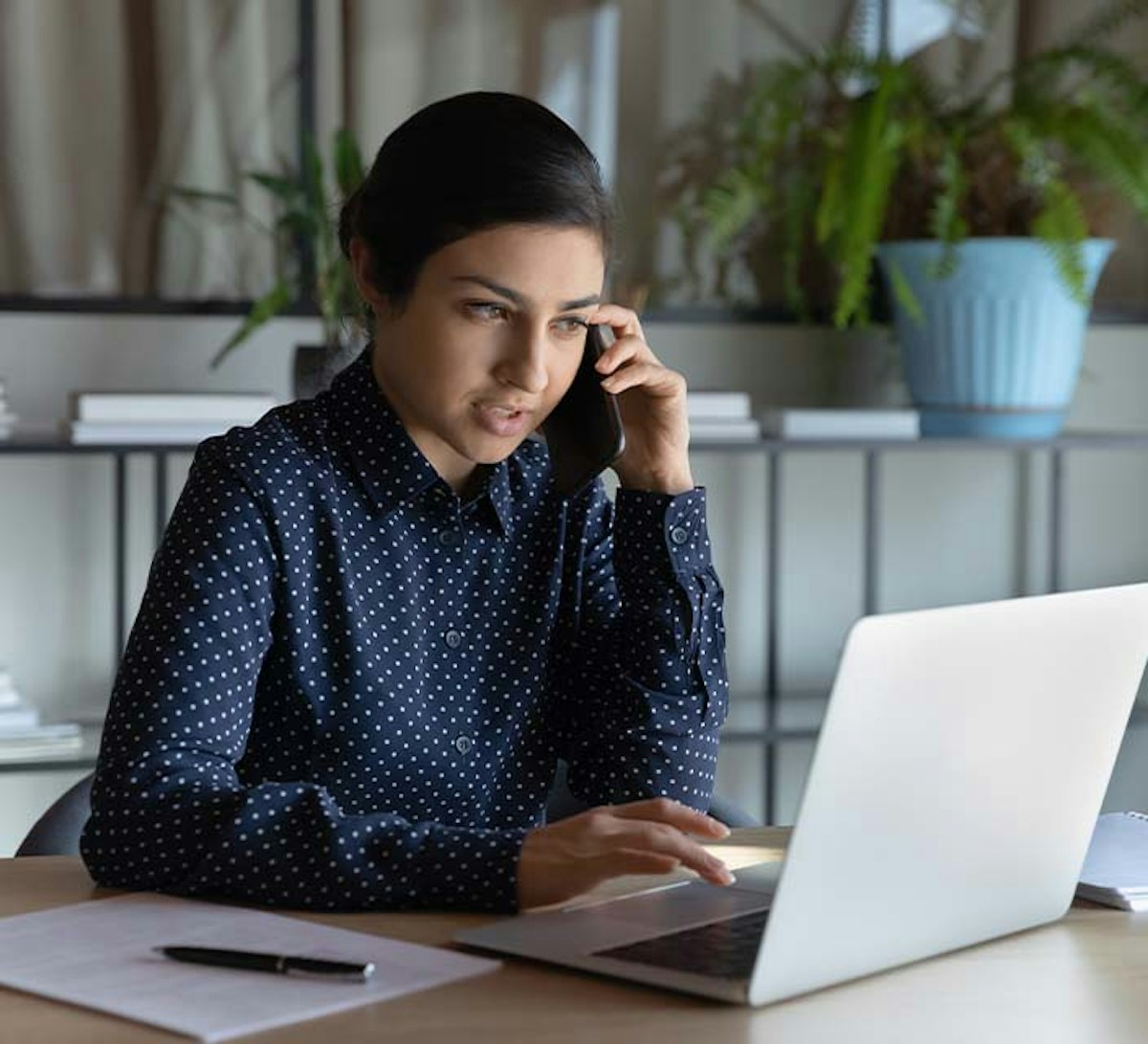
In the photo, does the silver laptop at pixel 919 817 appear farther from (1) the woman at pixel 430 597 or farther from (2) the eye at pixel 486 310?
(2) the eye at pixel 486 310

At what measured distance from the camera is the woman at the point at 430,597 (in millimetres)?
1356

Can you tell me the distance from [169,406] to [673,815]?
175 centimetres

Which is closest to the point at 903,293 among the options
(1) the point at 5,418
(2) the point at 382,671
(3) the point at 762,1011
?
(1) the point at 5,418

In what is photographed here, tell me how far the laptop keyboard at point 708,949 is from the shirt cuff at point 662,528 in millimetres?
576

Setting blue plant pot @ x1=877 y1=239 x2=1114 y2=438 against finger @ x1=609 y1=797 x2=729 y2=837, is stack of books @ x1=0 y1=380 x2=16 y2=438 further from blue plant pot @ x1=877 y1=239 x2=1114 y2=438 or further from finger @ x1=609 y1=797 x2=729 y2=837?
finger @ x1=609 y1=797 x2=729 y2=837

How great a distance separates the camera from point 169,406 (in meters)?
2.86

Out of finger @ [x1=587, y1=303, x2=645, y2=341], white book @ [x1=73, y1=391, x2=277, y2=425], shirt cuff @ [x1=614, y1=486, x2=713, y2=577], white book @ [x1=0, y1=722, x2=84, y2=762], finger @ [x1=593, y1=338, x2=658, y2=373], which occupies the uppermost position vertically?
finger @ [x1=587, y1=303, x2=645, y2=341]

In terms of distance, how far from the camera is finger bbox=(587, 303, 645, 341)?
1673mm

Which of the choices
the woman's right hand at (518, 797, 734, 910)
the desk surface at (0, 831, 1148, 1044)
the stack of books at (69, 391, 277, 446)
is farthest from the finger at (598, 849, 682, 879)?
the stack of books at (69, 391, 277, 446)

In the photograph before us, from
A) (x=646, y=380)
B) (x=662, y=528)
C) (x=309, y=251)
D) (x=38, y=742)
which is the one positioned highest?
(x=309, y=251)

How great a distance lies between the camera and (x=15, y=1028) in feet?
3.43

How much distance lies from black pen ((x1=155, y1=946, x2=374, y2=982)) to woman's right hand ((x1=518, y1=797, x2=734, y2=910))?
0.17 m

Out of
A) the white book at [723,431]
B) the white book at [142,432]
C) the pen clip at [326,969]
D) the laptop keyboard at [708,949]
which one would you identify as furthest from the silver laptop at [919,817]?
the white book at [723,431]

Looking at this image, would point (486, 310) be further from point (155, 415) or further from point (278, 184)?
point (278, 184)
